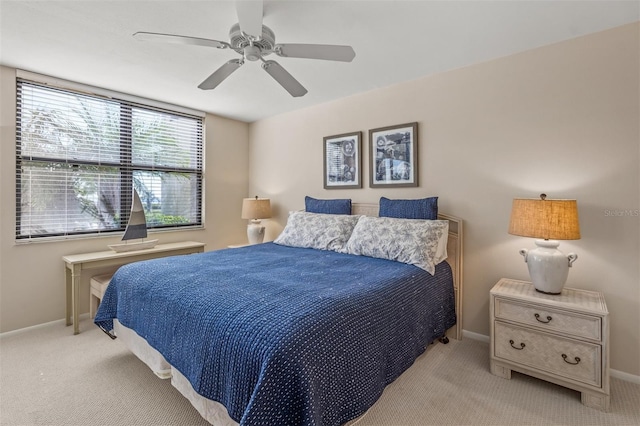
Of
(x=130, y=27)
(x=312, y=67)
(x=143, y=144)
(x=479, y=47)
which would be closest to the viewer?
(x=130, y=27)

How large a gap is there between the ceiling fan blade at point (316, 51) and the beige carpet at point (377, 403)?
2.10 metres

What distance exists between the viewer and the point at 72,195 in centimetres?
301

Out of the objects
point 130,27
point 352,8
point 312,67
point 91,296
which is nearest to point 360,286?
point 352,8

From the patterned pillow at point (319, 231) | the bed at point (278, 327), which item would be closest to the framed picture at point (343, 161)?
the patterned pillow at point (319, 231)

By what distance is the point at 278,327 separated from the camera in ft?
3.96

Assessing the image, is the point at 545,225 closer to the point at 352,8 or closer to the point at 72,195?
the point at 352,8

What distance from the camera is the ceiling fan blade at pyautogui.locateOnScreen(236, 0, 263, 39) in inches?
55.1

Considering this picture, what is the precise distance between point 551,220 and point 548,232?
3.1 inches

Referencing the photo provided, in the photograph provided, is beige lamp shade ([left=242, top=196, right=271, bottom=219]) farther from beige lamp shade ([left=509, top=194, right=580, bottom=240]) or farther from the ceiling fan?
beige lamp shade ([left=509, top=194, right=580, bottom=240])

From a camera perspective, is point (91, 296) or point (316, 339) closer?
point (316, 339)

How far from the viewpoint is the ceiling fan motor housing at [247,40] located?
1764 mm

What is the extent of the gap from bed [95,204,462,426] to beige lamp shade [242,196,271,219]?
1.58 meters

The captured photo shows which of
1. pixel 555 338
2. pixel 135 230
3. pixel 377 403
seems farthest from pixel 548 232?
pixel 135 230

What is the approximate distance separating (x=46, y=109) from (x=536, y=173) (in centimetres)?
440
